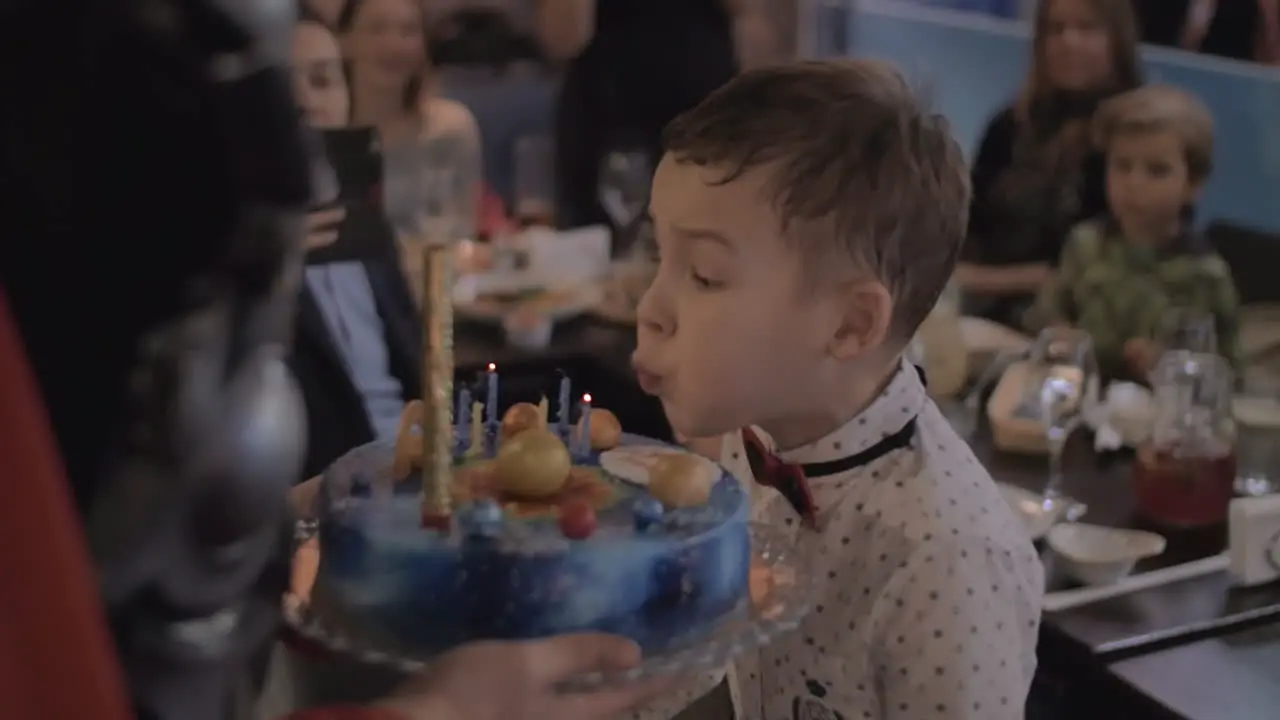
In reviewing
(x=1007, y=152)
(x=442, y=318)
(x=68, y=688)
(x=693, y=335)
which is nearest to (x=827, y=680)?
(x=693, y=335)

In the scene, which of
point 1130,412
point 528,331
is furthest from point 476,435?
point 528,331

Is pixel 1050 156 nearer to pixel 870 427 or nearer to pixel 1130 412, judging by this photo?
pixel 1130 412

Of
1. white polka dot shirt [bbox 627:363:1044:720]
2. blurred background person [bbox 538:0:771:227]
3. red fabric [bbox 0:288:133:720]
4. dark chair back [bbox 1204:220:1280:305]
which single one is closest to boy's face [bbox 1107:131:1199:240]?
dark chair back [bbox 1204:220:1280:305]

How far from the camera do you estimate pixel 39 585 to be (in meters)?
0.42

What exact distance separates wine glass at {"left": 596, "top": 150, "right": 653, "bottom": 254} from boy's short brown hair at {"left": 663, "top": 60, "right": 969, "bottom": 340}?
5.98ft

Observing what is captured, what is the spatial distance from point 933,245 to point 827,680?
1.10ft

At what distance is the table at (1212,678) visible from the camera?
1.22 m

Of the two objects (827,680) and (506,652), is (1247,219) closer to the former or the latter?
(827,680)

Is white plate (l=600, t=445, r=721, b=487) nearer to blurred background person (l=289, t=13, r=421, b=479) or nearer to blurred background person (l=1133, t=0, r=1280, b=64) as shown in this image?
blurred background person (l=289, t=13, r=421, b=479)

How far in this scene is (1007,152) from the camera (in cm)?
318

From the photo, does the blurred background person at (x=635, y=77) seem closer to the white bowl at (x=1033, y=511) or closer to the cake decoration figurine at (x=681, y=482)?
the white bowl at (x=1033, y=511)

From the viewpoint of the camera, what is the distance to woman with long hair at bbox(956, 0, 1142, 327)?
9.59 feet

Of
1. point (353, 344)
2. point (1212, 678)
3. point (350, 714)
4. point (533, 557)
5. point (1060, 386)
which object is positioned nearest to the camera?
point (350, 714)

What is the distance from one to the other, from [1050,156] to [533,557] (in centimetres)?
240
